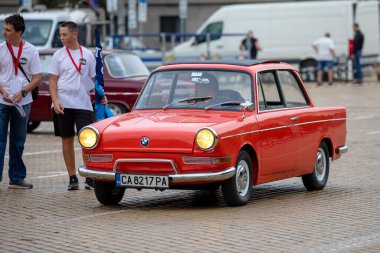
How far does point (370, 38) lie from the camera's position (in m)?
42.9

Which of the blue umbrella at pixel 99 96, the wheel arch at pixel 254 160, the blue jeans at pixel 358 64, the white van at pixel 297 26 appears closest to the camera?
the wheel arch at pixel 254 160

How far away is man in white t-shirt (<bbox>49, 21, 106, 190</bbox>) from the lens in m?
12.8

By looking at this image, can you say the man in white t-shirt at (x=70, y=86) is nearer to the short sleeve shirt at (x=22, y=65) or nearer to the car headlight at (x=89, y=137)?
the short sleeve shirt at (x=22, y=65)

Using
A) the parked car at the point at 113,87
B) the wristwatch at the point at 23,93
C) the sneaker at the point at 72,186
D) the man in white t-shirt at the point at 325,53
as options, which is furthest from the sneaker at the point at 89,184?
the man in white t-shirt at the point at 325,53

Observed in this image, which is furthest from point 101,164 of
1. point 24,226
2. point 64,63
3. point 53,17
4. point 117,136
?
point 53,17

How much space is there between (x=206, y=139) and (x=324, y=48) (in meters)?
29.7

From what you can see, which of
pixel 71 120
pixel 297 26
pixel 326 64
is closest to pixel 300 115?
pixel 71 120

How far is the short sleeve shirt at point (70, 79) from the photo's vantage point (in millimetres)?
12773

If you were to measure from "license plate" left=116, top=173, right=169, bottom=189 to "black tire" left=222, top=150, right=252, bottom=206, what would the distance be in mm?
593

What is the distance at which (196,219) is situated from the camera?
1038cm

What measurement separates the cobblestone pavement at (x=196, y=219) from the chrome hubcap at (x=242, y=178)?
0.60 feet

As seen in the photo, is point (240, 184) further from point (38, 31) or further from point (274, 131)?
point (38, 31)

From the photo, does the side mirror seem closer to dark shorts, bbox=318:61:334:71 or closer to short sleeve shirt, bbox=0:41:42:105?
short sleeve shirt, bbox=0:41:42:105

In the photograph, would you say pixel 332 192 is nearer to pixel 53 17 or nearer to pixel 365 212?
pixel 365 212
